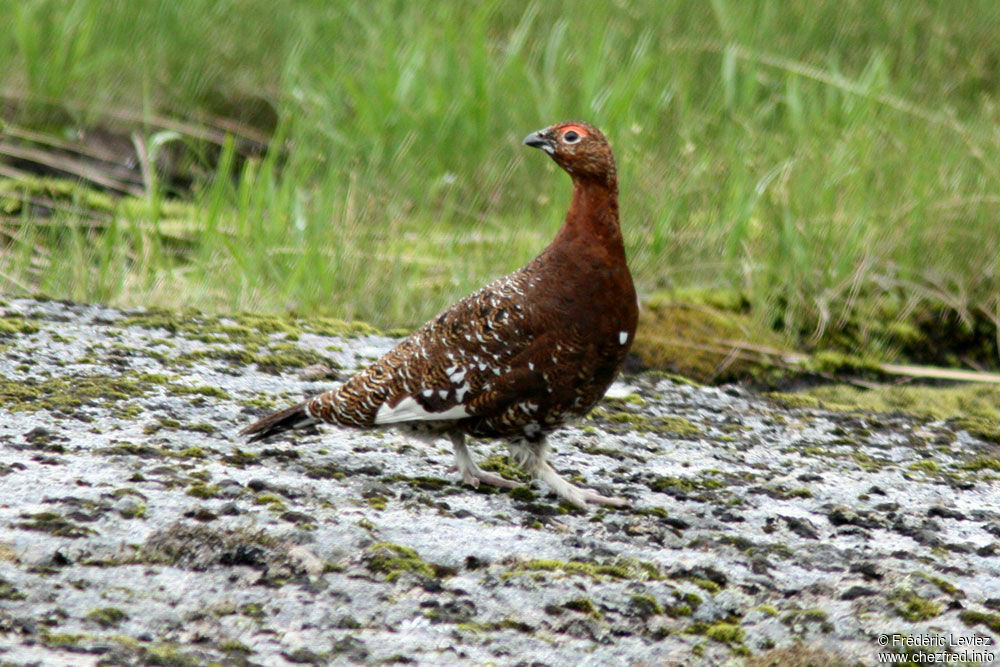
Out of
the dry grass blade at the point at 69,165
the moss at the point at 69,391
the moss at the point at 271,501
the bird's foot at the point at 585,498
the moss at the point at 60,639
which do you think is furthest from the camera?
the dry grass blade at the point at 69,165

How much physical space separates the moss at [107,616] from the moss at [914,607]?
1476 mm

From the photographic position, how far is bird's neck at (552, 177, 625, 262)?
121 inches

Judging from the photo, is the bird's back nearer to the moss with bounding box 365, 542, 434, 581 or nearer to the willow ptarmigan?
the willow ptarmigan

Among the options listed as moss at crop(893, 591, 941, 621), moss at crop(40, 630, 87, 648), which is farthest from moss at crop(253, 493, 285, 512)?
moss at crop(893, 591, 941, 621)

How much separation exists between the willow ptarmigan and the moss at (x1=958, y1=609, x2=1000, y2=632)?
89 cm

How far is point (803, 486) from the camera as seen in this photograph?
3.17 meters

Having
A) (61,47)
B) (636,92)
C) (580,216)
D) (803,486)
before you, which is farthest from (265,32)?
(803,486)

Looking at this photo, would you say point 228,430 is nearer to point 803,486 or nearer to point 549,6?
point 803,486

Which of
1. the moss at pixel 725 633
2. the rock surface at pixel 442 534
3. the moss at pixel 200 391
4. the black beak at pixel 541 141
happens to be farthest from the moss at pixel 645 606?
the moss at pixel 200 391

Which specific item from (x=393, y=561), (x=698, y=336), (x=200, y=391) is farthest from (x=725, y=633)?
(x=698, y=336)

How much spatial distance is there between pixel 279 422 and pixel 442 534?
0.68m

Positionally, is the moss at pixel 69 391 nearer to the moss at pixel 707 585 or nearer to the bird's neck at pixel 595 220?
the bird's neck at pixel 595 220

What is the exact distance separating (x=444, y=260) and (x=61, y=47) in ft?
8.45

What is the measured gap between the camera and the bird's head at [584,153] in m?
3.13
